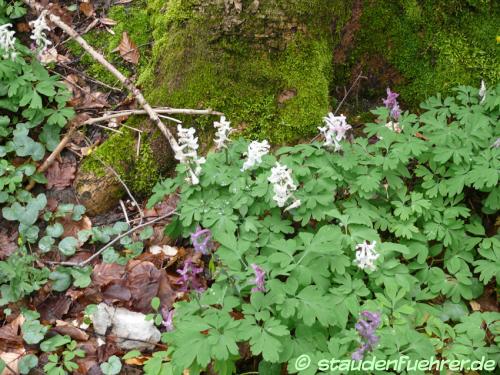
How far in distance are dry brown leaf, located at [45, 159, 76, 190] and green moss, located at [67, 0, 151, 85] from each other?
33.7 inches

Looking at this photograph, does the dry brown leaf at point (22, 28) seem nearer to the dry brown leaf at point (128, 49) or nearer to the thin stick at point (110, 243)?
the dry brown leaf at point (128, 49)

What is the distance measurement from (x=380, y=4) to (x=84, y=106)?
2571mm

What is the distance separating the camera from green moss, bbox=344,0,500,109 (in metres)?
3.95

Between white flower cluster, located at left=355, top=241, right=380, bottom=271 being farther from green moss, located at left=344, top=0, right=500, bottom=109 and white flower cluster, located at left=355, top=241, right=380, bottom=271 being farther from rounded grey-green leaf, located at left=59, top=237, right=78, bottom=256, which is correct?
rounded grey-green leaf, located at left=59, top=237, right=78, bottom=256

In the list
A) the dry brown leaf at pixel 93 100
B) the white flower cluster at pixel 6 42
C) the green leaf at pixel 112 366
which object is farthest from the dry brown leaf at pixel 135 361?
the white flower cluster at pixel 6 42

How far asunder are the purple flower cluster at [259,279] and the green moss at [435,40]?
235 centimetres

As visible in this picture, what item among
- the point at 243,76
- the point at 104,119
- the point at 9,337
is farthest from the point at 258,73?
the point at 9,337

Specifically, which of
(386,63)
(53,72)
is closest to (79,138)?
(53,72)

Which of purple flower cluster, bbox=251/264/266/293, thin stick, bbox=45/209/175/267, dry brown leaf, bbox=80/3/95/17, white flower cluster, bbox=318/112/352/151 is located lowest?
thin stick, bbox=45/209/175/267

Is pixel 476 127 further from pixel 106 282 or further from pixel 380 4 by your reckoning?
pixel 106 282

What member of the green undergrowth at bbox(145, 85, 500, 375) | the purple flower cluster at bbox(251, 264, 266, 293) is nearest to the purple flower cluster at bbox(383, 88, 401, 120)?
the green undergrowth at bbox(145, 85, 500, 375)

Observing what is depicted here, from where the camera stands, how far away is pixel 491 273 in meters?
2.97

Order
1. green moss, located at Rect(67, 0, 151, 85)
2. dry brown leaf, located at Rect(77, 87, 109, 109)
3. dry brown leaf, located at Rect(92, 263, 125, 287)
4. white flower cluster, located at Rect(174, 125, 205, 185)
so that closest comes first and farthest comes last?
white flower cluster, located at Rect(174, 125, 205, 185), dry brown leaf, located at Rect(92, 263, 125, 287), dry brown leaf, located at Rect(77, 87, 109, 109), green moss, located at Rect(67, 0, 151, 85)

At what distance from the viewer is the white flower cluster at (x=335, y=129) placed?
122 inches
